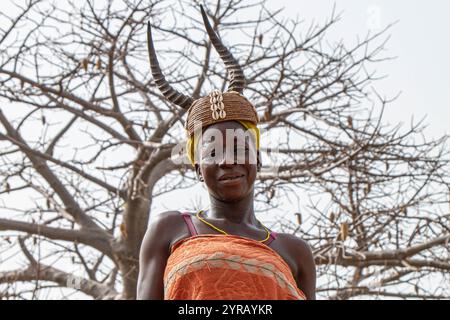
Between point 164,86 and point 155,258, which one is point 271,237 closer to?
point 155,258

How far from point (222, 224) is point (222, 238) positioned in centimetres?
15

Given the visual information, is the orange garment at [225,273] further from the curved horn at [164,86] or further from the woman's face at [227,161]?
the curved horn at [164,86]

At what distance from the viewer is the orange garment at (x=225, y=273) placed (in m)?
2.46

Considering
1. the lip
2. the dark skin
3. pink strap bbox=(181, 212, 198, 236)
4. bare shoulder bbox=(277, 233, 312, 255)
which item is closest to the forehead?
the dark skin

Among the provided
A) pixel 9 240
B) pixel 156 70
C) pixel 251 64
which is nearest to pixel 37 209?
pixel 9 240

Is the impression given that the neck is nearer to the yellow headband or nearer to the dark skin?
the dark skin

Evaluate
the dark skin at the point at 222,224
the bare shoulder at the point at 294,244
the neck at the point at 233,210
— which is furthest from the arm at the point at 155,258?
the bare shoulder at the point at 294,244

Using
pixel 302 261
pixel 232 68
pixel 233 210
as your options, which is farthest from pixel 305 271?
pixel 232 68

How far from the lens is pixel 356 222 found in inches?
307

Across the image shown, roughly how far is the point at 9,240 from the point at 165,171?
5.85 ft

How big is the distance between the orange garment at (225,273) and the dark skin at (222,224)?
0.09m

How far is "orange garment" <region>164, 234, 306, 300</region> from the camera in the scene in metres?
2.46

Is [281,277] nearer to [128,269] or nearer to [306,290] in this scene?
[306,290]
